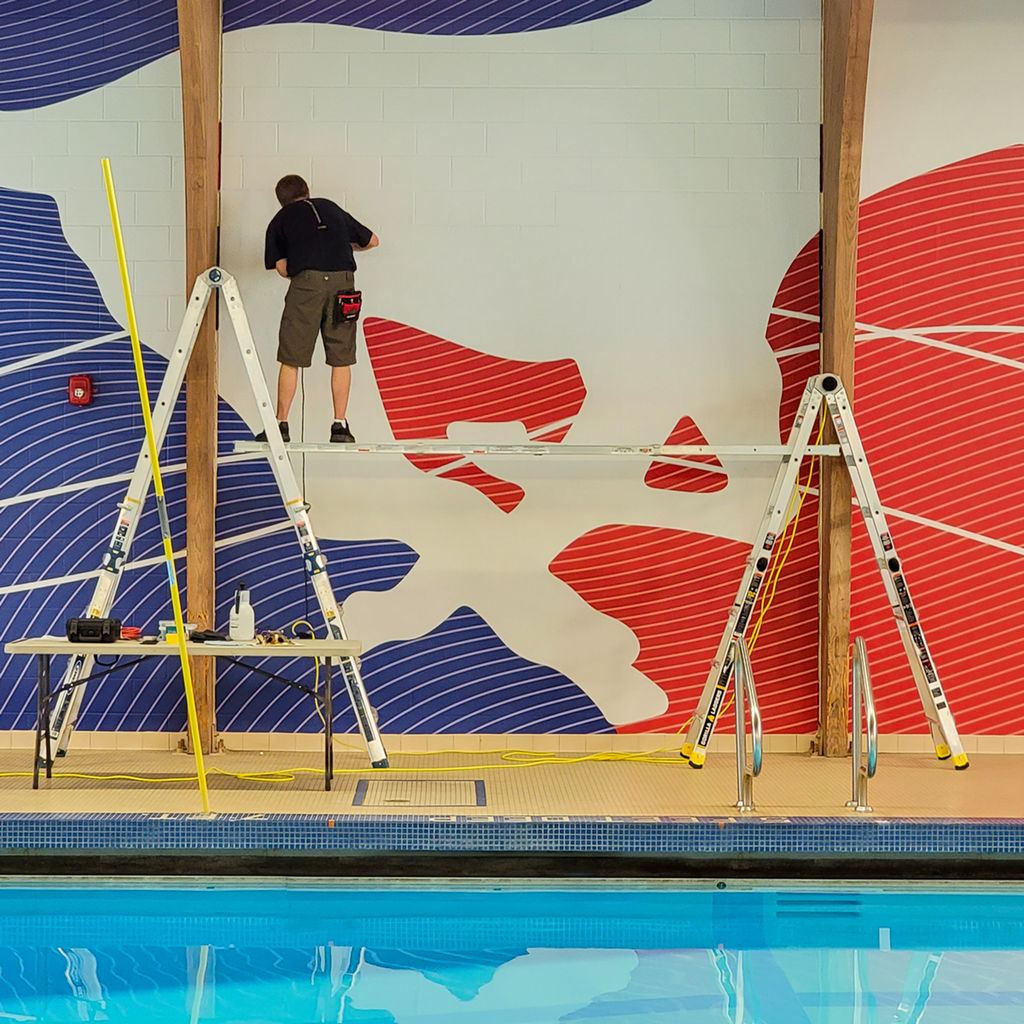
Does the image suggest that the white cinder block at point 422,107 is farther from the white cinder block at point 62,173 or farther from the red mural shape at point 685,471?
the red mural shape at point 685,471

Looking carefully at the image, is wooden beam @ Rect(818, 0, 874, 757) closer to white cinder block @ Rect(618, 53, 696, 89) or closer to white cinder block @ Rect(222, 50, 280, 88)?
white cinder block @ Rect(618, 53, 696, 89)

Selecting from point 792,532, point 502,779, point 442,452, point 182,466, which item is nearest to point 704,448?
point 792,532

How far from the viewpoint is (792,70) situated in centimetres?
565

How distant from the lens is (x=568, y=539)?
5.68m

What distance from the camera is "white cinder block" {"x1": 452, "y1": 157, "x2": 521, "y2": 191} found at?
5672mm

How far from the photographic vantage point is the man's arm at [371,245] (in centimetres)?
560

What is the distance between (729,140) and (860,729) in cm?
297

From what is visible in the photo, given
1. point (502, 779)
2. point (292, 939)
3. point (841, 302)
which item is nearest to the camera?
point (292, 939)

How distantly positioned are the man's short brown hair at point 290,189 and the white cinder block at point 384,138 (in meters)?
0.33

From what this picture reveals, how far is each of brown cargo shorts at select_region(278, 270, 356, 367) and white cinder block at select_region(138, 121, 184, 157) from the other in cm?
87

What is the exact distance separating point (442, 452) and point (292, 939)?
7.21 feet

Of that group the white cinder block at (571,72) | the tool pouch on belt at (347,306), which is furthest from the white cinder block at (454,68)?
the tool pouch on belt at (347,306)

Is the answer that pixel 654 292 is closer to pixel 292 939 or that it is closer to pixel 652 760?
pixel 652 760

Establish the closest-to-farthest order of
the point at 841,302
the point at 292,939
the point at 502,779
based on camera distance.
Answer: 1. the point at 292,939
2. the point at 502,779
3. the point at 841,302
